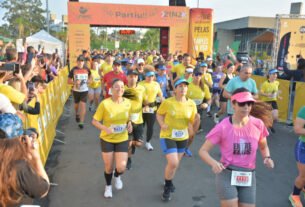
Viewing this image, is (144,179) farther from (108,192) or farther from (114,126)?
(114,126)

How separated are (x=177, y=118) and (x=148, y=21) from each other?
15.9 m

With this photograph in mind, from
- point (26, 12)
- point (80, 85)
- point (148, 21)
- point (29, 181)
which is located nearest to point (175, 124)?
point (29, 181)

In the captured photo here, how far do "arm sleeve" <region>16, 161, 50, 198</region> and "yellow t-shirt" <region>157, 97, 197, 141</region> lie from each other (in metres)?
2.91

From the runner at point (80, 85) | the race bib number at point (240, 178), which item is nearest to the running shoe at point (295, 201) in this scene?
the race bib number at point (240, 178)

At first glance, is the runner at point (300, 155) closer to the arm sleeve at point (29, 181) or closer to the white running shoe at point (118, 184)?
the white running shoe at point (118, 184)

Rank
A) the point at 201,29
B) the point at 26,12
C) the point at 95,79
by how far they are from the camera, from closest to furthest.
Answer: the point at 95,79, the point at 201,29, the point at 26,12

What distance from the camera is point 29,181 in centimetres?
231

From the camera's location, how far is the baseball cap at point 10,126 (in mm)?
2355

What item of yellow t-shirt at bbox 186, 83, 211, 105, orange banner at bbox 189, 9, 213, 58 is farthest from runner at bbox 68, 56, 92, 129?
orange banner at bbox 189, 9, 213, 58

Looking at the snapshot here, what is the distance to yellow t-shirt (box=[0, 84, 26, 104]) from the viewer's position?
13.8ft

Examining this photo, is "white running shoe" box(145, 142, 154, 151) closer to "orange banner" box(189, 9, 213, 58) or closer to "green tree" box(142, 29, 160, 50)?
"orange banner" box(189, 9, 213, 58)

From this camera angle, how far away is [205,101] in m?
8.63

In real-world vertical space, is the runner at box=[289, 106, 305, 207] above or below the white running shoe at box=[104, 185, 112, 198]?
above

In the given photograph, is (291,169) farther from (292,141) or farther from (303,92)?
(303,92)
